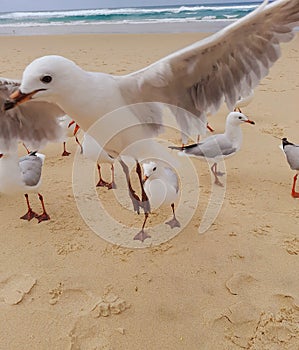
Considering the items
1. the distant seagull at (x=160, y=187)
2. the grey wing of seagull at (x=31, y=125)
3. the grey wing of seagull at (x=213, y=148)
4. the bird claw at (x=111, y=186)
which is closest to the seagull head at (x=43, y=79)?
the grey wing of seagull at (x=31, y=125)

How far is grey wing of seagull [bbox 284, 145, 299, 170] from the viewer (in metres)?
3.56

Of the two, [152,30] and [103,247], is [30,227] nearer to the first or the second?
[103,247]

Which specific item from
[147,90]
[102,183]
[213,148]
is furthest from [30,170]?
[213,148]

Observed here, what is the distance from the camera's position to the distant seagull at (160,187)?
307 centimetres

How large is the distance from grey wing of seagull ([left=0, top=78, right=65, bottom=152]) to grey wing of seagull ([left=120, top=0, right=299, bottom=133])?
2.66 ft

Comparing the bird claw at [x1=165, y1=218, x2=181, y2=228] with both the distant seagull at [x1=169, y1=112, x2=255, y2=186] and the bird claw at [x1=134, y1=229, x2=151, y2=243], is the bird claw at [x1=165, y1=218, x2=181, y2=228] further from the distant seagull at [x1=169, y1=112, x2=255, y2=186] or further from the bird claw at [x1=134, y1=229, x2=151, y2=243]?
the distant seagull at [x1=169, y1=112, x2=255, y2=186]

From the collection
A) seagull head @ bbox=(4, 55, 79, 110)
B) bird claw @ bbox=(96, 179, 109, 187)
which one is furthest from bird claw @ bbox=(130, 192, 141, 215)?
seagull head @ bbox=(4, 55, 79, 110)

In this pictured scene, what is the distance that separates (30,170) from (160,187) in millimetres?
1083

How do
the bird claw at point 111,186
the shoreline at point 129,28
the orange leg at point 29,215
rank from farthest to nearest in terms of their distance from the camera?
the shoreline at point 129,28
the bird claw at point 111,186
the orange leg at point 29,215

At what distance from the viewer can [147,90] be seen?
2.46 m

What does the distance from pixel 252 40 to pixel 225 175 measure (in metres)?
1.75

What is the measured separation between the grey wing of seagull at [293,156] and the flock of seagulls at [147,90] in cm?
117

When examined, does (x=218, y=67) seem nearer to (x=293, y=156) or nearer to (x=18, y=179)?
(x=293, y=156)

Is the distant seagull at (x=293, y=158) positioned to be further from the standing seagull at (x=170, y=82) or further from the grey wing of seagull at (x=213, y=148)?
Answer: the standing seagull at (x=170, y=82)
